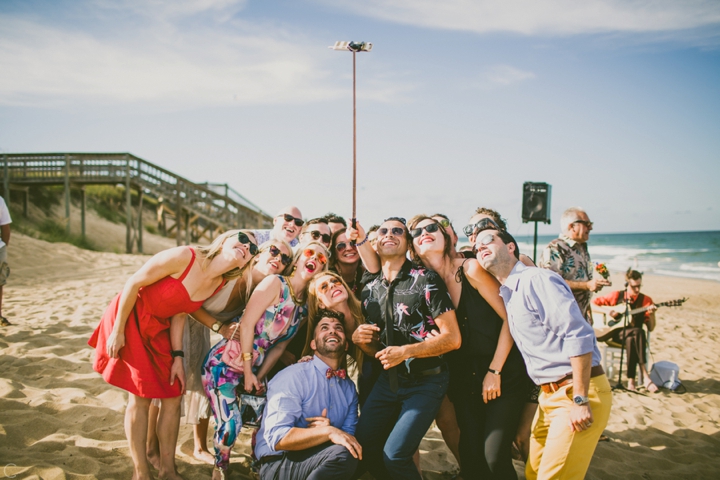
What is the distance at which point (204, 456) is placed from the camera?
361 cm

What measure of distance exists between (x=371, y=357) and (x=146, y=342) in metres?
1.65

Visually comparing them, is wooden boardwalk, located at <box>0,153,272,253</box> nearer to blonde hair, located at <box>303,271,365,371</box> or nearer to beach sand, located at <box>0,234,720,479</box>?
beach sand, located at <box>0,234,720,479</box>

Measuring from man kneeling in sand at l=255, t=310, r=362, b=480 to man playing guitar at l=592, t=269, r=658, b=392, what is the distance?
16.1ft

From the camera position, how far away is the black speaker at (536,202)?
254 inches

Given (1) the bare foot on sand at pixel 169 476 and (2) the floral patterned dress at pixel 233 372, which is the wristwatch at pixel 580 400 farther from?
(1) the bare foot on sand at pixel 169 476

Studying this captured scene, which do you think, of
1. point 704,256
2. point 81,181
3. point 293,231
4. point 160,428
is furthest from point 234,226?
point 704,256

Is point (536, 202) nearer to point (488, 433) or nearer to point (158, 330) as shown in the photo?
point (488, 433)

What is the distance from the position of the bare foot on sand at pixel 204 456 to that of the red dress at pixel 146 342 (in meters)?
0.80

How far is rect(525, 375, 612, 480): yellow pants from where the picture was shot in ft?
8.36

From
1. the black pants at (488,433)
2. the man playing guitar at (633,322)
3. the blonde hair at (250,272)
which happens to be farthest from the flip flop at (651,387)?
the blonde hair at (250,272)

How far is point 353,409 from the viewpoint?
126 inches

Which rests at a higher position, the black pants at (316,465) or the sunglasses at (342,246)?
the sunglasses at (342,246)

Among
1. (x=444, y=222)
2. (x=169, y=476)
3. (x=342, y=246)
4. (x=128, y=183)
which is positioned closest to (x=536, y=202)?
(x=444, y=222)

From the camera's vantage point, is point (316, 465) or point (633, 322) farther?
point (633, 322)
